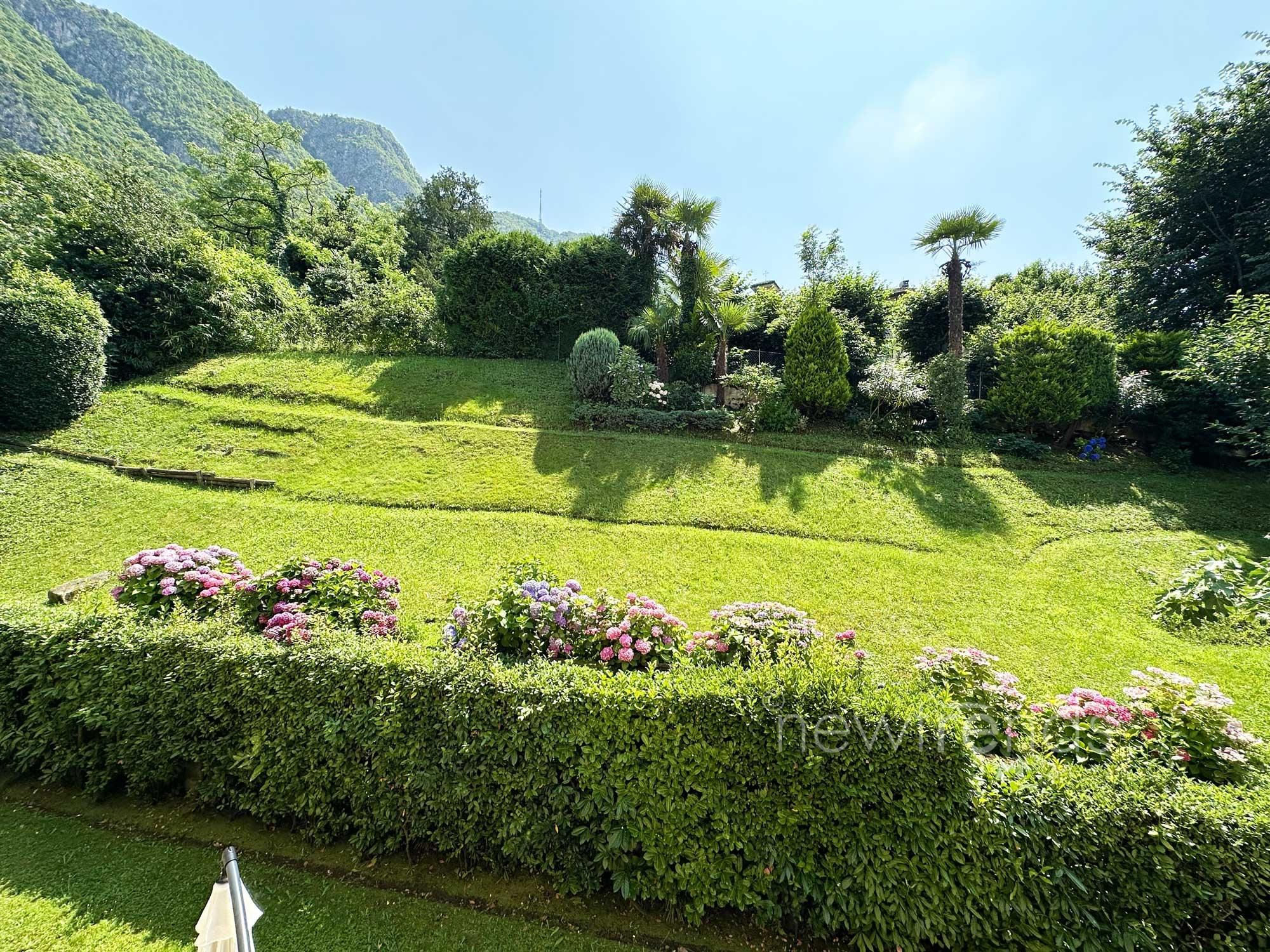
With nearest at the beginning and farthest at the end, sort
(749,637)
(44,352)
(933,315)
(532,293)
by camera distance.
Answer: (749,637), (44,352), (933,315), (532,293)

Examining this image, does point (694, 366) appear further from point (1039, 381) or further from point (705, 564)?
point (1039, 381)

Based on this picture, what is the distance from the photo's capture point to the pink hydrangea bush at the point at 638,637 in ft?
11.9

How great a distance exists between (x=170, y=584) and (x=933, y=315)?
64.3ft

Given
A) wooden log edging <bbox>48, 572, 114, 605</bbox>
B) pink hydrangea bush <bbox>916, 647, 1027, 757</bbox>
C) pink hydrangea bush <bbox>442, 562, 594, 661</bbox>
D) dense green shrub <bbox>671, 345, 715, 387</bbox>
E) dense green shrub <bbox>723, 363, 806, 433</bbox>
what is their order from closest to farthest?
pink hydrangea bush <bbox>916, 647, 1027, 757</bbox> → pink hydrangea bush <bbox>442, 562, 594, 661</bbox> → wooden log edging <bbox>48, 572, 114, 605</bbox> → dense green shrub <bbox>723, 363, 806, 433</bbox> → dense green shrub <bbox>671, 345, 715, 387</bbox>

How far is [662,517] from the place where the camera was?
334 inches

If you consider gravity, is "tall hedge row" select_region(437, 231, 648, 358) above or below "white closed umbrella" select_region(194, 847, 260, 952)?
above

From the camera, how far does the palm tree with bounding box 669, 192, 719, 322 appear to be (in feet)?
45.9

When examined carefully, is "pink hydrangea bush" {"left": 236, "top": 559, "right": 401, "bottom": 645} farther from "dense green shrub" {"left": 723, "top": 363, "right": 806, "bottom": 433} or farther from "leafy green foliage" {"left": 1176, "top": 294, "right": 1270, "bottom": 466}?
"leafy green foliage" {"left": 1176, "top": 294, "right": 1270, "bottom": 466}

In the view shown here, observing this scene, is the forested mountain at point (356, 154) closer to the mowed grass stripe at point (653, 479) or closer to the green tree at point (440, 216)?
the green tree at point (440, 216)

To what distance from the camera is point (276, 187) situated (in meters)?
24.5

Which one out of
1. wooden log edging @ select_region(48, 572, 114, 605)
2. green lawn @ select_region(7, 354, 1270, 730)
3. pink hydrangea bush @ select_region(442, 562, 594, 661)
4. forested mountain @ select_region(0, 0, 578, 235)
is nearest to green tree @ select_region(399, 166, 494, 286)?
forested mountain @ select_region(0, 0, 578, 235)

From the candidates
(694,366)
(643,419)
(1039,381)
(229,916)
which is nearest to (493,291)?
(694,366)

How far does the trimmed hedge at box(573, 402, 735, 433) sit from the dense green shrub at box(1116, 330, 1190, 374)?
11100 millimetres

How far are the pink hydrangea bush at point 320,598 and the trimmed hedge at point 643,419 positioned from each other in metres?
7.87
